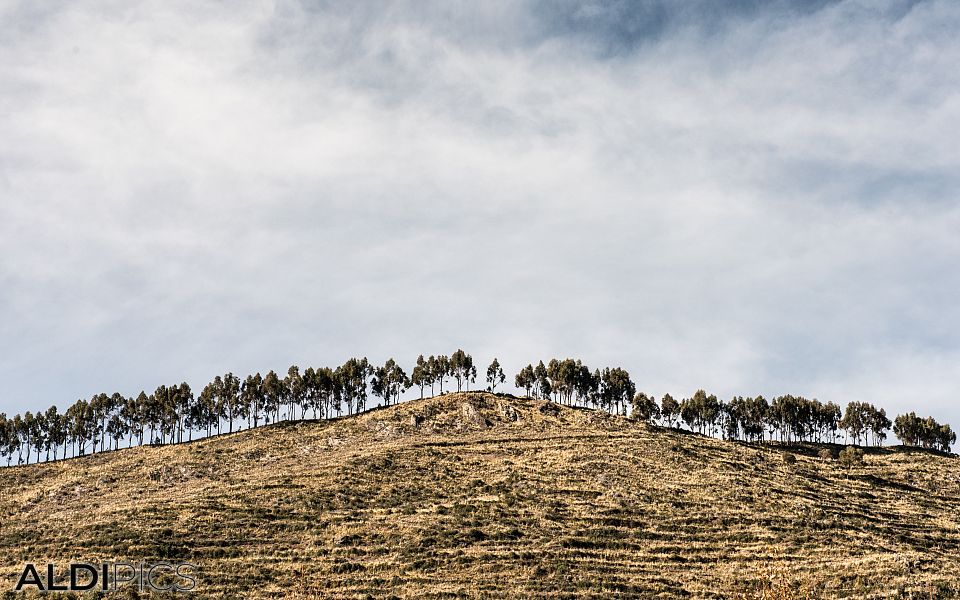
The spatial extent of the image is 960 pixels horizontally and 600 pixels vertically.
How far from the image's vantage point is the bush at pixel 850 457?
390 feet

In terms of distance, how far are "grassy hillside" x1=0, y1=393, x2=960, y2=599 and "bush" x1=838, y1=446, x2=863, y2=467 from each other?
3727 mm

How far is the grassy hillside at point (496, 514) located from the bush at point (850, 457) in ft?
12.2

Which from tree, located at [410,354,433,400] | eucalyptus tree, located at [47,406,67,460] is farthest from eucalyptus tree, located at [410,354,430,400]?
eucalyptus tree, located at [47,406,67,460]

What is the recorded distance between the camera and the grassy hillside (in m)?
52.5

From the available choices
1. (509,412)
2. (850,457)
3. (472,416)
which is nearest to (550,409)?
(509,412)

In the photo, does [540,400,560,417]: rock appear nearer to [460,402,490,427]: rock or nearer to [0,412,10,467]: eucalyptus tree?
[460,402,490,427]: rock

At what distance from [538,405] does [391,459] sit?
134 feet

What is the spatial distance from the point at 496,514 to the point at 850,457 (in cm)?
7693

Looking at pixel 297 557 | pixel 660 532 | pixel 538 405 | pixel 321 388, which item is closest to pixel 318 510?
pixel 297 557

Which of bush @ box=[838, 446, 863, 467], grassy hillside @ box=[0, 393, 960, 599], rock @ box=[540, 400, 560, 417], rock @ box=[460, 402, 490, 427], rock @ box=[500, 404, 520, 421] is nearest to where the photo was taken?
grassy hillside @ box=[0, 393, 960, 599]

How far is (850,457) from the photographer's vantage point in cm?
12050

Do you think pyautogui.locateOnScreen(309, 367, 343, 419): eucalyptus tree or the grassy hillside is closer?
the grassy hillside

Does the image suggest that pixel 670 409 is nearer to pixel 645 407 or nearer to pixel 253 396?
pixel 645 407

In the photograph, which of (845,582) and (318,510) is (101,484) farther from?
(845,582)
